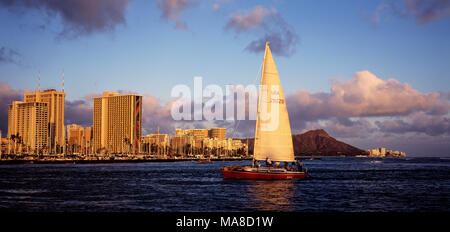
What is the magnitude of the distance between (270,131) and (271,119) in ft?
5.66

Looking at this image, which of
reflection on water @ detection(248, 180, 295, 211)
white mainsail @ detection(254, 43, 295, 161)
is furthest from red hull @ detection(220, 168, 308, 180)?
reflection on water @ detection(248, 180, 295, 211)

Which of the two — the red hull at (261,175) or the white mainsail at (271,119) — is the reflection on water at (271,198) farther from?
the white mainsail at (271,119)

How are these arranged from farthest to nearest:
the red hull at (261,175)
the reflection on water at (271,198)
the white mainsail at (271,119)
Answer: the white mainsail at (271,119) < the red hull at (261,175) < the reflection on water at (271,198)

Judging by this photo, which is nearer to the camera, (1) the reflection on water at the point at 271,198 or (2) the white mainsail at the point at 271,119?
(1) the reflection on water at the point at 271,198

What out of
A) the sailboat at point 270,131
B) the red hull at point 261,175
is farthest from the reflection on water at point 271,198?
the sailboat at point 270,131

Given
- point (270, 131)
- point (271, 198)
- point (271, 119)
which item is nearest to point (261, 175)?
point (270, 131)

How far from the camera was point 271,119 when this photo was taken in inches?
2368

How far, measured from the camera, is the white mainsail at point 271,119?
58.7 metres

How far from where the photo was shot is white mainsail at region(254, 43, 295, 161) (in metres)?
58.7

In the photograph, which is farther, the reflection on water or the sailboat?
the sailboat

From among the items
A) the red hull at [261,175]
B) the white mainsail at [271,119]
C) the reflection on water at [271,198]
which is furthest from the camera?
the white mainsail at [271,119]

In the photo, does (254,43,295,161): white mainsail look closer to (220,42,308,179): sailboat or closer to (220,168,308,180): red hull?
(220,42,308,179): sailboat
